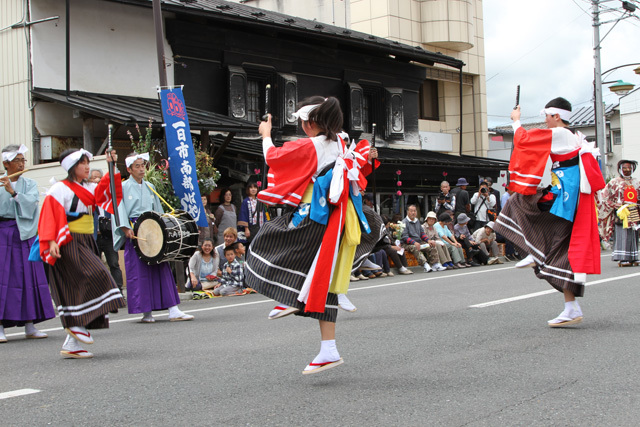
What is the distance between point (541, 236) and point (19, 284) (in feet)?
17.2

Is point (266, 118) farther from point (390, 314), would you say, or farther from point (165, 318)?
point (165, 318)

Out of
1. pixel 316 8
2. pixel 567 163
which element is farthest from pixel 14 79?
pixel 316 8

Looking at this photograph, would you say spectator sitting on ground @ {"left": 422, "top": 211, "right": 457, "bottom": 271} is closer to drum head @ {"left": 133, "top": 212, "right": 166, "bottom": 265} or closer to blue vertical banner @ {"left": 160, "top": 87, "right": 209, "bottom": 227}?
blue vertical banner @ {"left": 160, "top": 87, "right": 209, "bottom": 227}

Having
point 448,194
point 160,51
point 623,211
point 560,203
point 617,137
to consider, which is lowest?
point 623,211

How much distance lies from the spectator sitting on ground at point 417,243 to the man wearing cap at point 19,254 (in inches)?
361

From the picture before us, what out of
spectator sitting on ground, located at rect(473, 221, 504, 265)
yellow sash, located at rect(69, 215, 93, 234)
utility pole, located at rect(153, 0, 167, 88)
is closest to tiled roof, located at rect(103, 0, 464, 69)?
utility pole, located at rect(153, 0, 167, 88)

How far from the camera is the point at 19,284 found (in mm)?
8000

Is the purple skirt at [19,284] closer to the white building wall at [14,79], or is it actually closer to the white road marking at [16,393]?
the white road marking at [16,393]

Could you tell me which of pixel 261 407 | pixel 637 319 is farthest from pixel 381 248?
pixel 261 407

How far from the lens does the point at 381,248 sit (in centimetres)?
1528

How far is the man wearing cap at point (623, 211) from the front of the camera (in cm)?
1381

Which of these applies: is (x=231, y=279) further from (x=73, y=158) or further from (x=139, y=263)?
(x=73, y=158)

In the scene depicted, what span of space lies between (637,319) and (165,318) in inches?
206

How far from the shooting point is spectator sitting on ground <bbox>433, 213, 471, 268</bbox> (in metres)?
16.6
